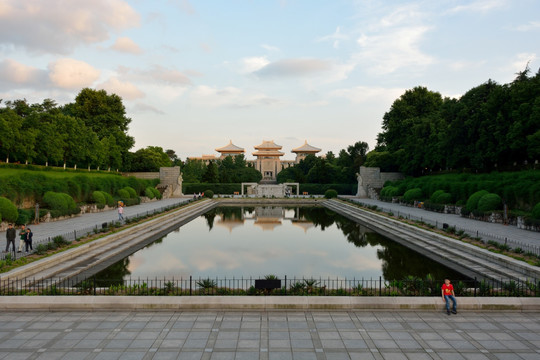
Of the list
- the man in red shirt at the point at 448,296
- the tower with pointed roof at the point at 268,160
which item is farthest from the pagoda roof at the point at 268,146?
the man in red shirt at the point at 448,296

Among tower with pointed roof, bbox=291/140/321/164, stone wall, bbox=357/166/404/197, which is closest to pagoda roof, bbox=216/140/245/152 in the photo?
tower with pointed roof, bbox=291/140/321/164

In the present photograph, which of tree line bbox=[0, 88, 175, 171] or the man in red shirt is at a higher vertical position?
tree line bbox=[0, 88, 175, 171]

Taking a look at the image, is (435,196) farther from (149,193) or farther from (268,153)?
(268,153)

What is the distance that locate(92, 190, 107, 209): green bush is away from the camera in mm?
30047

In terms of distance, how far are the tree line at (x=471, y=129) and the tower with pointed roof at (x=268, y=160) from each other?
55.4 metres

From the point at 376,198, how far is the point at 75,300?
145 ft

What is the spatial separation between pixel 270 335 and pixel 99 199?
2754 cm

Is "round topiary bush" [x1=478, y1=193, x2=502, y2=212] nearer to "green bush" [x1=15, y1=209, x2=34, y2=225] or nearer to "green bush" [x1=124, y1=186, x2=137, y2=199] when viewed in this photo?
"green bush" [x1=15, y1=209, x2=34, y2=225]

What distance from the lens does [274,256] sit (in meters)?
15.1

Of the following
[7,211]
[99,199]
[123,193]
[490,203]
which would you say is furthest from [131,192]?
[490,203]

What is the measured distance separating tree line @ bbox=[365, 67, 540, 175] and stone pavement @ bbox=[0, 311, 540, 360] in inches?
854

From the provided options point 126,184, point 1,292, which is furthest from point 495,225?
point 126,184

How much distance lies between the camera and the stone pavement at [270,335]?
6.11 meters

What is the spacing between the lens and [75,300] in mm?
8031
